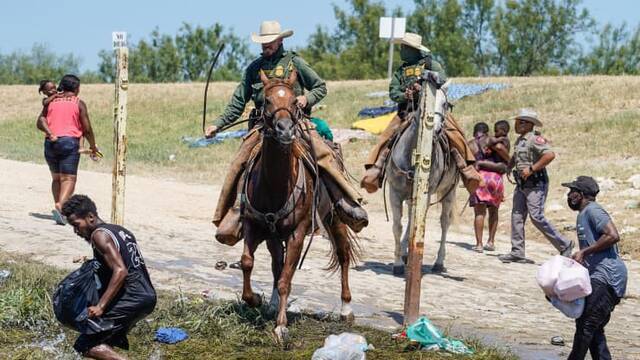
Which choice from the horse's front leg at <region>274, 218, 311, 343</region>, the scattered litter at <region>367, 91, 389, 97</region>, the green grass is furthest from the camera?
the scattered litter at <region>367, 91, 389, 97</region>

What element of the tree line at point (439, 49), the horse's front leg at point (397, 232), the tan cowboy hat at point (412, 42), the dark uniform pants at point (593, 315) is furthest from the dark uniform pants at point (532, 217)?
the tree line at point (439, 49)

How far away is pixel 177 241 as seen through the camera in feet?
48.1

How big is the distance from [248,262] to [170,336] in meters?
0.99

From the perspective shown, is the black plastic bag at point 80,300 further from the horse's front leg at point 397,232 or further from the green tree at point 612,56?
the green tree at point 612,56

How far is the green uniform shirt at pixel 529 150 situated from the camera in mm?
14578

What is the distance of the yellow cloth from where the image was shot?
2931 cm

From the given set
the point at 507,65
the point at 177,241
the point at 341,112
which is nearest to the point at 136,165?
the point at 341,112

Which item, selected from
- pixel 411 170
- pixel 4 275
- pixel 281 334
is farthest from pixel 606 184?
pixel 4 275

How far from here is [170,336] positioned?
346 inches

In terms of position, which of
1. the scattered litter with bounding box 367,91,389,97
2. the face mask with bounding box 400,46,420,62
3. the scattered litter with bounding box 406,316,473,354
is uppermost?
the face mask with bounding box 400,46,420,62

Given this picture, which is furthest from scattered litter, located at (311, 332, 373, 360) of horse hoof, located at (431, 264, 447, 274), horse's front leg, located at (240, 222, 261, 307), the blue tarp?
the blue tarp

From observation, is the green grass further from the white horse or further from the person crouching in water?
the white horse

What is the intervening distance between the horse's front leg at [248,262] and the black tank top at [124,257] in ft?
5.66

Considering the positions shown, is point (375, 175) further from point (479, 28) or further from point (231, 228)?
point (479, 28)
